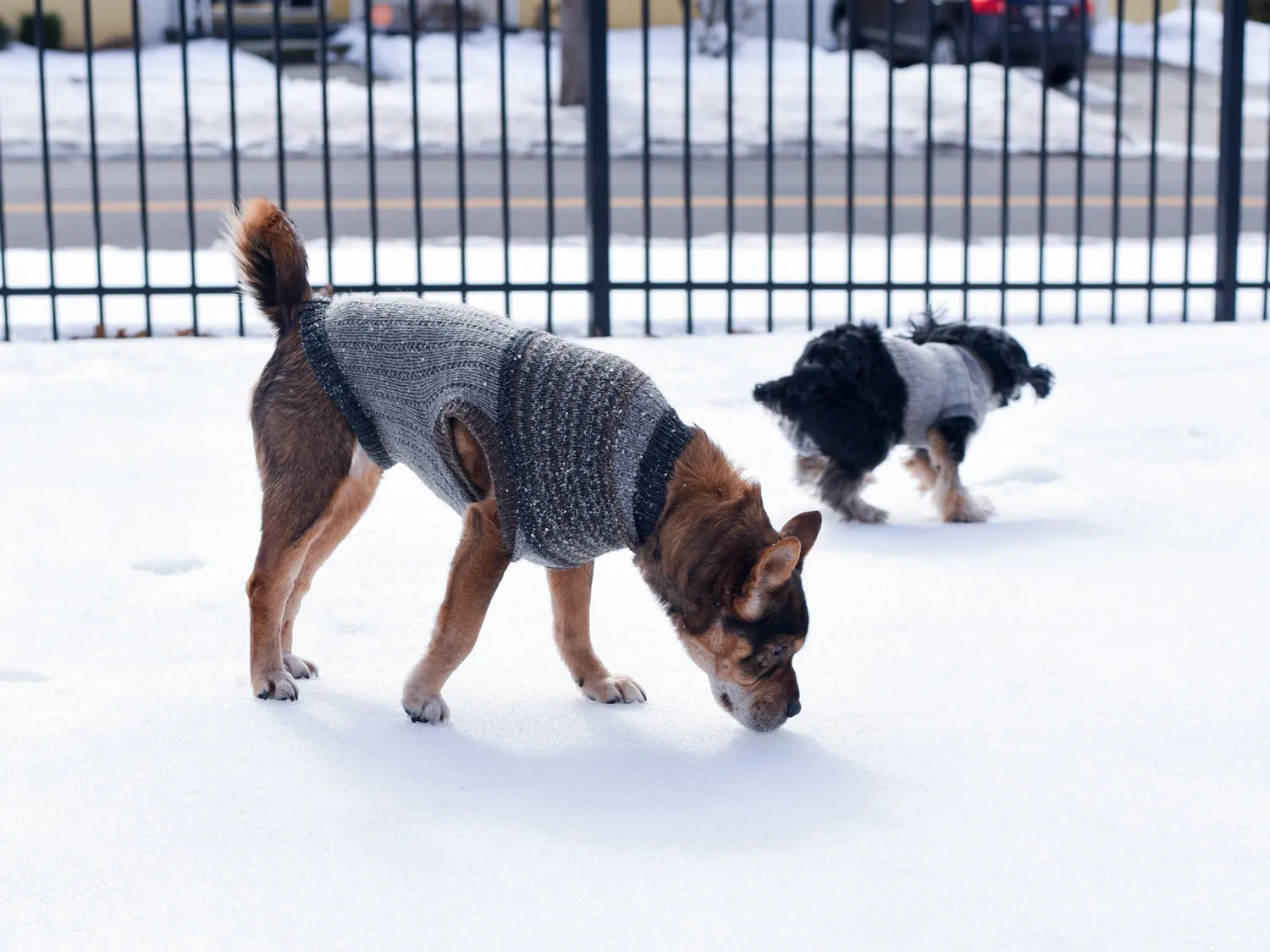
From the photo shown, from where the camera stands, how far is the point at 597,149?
777 centimetres

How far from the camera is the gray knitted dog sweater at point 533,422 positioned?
122 inches

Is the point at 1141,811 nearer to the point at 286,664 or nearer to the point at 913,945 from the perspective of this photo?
the point at 913,945

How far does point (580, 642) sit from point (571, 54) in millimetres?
16679

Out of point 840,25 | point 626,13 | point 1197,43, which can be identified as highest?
point 626,13

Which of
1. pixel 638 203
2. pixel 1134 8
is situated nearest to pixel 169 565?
pixel 638 203

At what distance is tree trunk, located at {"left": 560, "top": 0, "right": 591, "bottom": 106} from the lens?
60.8 feet

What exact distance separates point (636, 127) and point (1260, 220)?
301 inches

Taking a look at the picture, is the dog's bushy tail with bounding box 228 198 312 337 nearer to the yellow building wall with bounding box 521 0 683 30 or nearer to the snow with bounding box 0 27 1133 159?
the snow with bounding box 0 27 1133 159

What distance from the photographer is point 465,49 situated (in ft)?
85.4

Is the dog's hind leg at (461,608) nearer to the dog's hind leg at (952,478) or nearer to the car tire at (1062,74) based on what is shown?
the dog's hind leg at (952,478)

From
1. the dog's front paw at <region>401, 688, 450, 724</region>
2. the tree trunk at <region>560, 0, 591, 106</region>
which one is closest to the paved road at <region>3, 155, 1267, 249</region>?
the tree trunk at <region>560, 0, 591, 106</region>

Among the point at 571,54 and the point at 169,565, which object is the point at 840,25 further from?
the point at 169,565

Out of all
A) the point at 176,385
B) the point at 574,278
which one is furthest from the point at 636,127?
the point at 176,385

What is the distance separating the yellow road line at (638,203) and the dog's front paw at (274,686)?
10.5m
